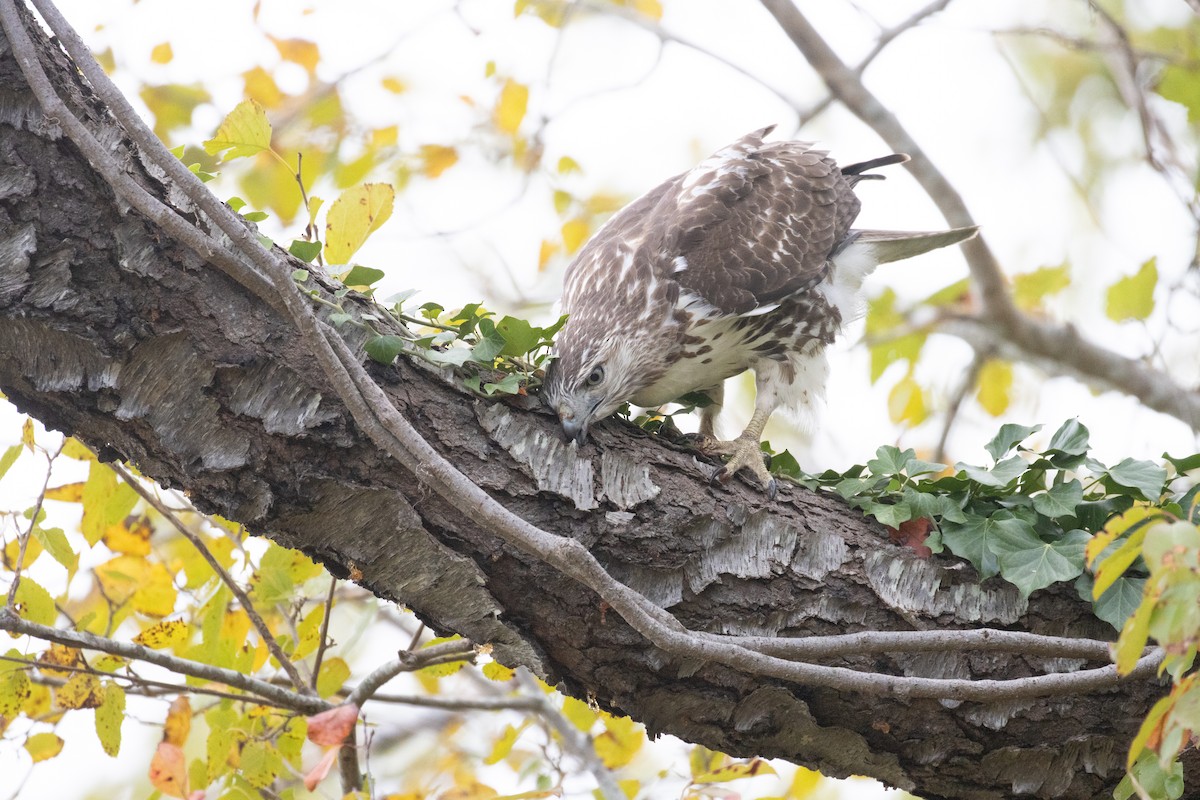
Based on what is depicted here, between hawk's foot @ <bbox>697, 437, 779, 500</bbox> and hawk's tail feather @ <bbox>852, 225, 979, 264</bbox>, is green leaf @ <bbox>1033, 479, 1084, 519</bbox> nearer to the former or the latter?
hawk's foot @ <bbox>697, 437, 779, 500</bbox>

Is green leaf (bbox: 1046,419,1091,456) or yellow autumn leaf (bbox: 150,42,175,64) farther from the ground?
yellow autumn leaf (bbox: 150,42,175,64)

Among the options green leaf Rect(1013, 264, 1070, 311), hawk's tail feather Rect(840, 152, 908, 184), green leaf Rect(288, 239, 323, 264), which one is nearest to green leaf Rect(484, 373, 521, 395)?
green leaf Rect(288, 239, 323, 264)

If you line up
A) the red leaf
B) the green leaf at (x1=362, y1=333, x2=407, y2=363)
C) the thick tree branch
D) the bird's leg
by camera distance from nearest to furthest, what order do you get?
the green leaf at (x1=362, y1=333, x2=407, y2=363) → the red leaf → the bird's leg → the thick tree branch

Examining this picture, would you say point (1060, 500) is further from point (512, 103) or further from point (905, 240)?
point (512, 103)

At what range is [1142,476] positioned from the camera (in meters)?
2.76

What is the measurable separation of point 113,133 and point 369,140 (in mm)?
3581

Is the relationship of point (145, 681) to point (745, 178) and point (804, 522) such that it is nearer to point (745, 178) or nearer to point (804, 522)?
point (804, 522)

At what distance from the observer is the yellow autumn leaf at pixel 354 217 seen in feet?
9.15

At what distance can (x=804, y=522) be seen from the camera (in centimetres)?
279

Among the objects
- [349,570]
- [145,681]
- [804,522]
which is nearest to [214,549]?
[145,681]

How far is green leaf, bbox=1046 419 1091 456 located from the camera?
2.87 meters

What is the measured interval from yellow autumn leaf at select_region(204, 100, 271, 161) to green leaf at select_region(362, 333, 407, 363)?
26.4 inches

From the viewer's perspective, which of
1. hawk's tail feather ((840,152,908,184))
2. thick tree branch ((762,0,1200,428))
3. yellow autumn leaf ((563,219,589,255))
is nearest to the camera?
hawk's tail feather ((840,152,908,184))

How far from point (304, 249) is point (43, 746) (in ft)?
5.17
